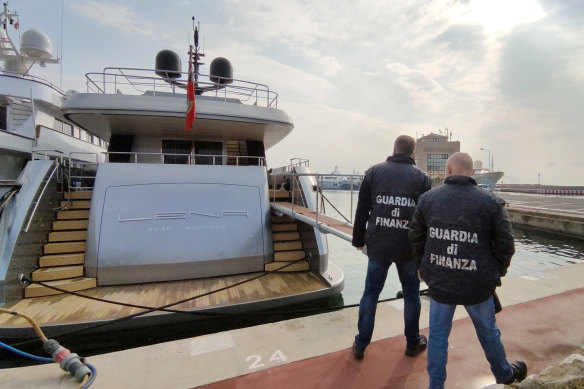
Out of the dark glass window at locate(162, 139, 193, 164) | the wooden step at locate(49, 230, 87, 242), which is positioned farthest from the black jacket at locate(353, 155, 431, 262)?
the dark glass window at locate(162, 139, 193, 164)

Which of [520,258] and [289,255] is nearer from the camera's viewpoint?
[289,255]

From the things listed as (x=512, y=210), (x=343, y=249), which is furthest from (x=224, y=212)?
(x=512, y=210)

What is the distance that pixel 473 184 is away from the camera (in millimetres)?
2232

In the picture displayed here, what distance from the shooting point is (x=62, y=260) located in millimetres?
5949

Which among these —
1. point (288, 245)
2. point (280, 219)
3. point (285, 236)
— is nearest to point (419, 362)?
point (288, 245)

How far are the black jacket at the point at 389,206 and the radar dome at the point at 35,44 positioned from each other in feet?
67.8

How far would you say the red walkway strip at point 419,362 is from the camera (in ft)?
8.52

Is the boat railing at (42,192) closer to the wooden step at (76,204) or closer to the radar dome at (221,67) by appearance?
the wooden step at (76,204)

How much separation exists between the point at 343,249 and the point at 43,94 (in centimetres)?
1460

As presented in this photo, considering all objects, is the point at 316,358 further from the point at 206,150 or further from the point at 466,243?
the point at 206,150

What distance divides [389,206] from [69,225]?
21.9 feet

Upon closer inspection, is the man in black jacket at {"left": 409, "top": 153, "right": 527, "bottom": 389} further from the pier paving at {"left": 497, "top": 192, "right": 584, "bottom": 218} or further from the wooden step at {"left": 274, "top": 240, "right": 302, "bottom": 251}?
the pier paving at {"left": 497, "top": 192, "right": 584, "bottom": 218}

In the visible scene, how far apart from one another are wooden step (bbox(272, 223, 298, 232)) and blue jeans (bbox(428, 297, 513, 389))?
5.39 m

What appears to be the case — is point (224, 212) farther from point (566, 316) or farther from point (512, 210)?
point (512, 210)
